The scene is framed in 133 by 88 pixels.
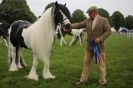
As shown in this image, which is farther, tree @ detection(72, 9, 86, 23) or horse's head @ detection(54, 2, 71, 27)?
tree @ detection(72, 9, 86, 23)

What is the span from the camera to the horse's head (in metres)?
10.0

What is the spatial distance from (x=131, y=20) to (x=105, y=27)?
12468cm

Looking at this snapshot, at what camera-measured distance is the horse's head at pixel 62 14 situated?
10.0 metres

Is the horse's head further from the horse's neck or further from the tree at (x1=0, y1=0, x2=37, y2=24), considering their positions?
the tree at (x1=0, y1=0, x2=37, y2=24)

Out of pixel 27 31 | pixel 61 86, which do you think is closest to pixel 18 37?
pixel 27 31

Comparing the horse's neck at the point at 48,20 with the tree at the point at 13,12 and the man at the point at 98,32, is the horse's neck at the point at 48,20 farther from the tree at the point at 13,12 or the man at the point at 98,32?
the tree at the point at 13,12

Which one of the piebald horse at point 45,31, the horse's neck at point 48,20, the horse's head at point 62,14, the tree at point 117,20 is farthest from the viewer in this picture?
the tree at point 117,20

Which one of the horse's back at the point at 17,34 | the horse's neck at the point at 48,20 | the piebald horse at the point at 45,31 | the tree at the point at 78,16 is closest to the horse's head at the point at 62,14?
the piebald horse at the point at 45,31

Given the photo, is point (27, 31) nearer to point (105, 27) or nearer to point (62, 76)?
point (62, 76)

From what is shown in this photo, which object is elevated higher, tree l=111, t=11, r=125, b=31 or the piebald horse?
the piebald horse

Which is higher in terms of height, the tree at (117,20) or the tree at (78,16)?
the tree at (78,16)

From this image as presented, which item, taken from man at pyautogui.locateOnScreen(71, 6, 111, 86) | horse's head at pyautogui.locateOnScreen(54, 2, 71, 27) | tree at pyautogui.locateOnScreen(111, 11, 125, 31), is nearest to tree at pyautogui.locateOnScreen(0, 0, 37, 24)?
horse's head at pyautogui.locateOnScreen(54, 2, 71, 27)

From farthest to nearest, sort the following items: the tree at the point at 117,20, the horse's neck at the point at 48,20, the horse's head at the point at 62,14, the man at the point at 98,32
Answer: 1. the tree at the point at 117,20
2. the horse's neck at the point at 48,20
3. the horse's head at the point at 62,14
4. the man at the point at 98,32

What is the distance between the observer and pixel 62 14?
33.2ft
